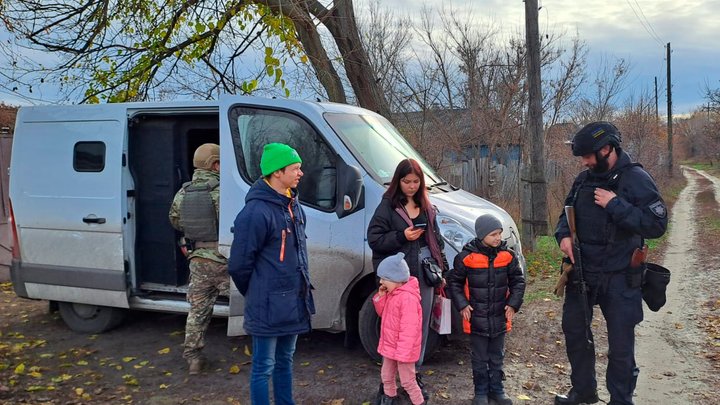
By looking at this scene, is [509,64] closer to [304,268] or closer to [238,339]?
[238,339]

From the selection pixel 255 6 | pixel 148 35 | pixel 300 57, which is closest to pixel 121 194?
pixel 300 57

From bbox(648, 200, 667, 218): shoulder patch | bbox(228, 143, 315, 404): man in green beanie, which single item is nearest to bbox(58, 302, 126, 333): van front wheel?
bbox(228, 143, 315, 404): man in green beanie

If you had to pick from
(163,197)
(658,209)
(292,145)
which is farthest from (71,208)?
(658,209)

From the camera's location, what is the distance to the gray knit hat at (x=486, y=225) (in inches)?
152

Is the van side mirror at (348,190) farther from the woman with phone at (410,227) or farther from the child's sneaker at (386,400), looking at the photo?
the child's sneaker at (386,400)

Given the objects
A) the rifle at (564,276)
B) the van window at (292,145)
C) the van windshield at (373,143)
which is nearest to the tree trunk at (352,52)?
the van windshield at (373,143)

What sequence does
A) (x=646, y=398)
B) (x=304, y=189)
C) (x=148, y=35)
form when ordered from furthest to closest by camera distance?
(x=148, y=35) → (x=304, y=189) → (x=646, y=398)

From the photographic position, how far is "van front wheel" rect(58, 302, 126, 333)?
232 inches

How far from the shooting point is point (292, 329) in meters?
3.60

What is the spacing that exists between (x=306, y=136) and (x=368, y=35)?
1430 cm

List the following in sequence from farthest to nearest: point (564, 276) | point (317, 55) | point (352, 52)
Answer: point (352, 52) < point (317, 55) < point (564, 276)

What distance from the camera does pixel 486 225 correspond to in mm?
3873

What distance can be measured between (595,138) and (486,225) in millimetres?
915

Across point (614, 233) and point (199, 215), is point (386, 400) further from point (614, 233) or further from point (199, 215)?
point (199, 215)
